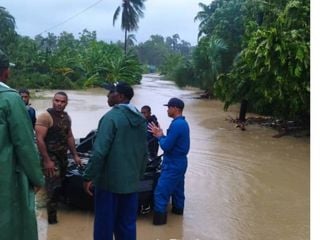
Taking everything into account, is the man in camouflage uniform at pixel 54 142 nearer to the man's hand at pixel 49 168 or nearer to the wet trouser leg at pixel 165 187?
the man's hand at pixel 49 168

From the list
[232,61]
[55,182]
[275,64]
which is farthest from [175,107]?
[232,61]

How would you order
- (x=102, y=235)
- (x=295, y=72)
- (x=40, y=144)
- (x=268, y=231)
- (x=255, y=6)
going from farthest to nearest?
(x=255, y=6) < (x=295, y=72) < (x=268, y=231) < (x=40, y=144) < (x=102, y=235)

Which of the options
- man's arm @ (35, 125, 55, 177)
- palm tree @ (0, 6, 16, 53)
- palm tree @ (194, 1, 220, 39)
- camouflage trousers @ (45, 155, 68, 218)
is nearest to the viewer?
man's arm @ (35, 125, 55, 177)

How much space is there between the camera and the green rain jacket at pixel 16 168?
8.90 ft

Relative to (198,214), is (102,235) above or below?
above

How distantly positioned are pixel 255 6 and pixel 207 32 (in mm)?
16622

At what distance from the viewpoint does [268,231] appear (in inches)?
224

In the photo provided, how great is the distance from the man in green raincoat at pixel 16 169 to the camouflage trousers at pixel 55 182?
2.37 metres

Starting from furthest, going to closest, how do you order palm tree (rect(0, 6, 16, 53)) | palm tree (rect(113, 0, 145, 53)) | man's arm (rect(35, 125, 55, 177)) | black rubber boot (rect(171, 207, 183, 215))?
palm tree (rect(113, 0, 145, 53)), palm tree (rect(0, 6, 16, 53)), black rubber boot (rect(171, 207, 183, 215)), man's arm (rect(35, 125, 55, 177))

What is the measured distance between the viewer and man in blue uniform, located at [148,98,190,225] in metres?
5.33

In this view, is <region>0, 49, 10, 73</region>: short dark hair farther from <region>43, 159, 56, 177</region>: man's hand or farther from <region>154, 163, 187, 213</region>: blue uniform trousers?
<region>154, 163, 187, 213</region>: blue uniform trousers

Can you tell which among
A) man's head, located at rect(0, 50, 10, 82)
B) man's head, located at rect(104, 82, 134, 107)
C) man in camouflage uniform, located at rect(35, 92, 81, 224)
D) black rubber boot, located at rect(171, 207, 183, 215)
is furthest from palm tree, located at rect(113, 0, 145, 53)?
man's head, located at rect(0, 50, 10, 82)
